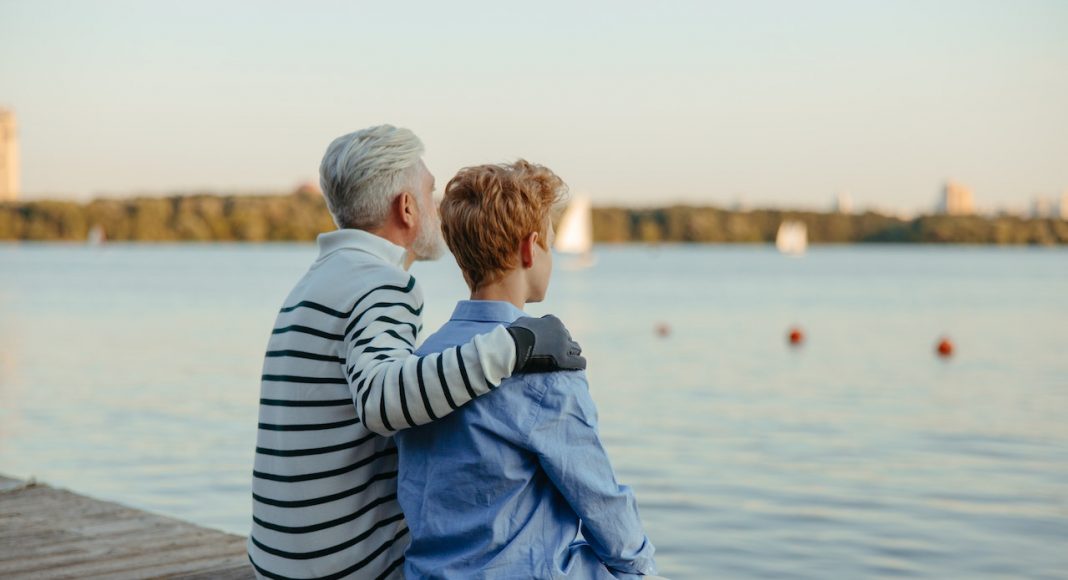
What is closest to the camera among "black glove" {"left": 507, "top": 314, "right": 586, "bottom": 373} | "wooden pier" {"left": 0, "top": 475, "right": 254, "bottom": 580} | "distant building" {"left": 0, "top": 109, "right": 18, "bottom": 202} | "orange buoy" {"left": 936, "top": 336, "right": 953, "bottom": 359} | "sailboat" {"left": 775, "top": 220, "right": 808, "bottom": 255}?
"black glove" {"left": 507, "top": 314, "right": 586, "bottom": 373}

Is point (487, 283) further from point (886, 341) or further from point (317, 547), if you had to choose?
point (886, 341)

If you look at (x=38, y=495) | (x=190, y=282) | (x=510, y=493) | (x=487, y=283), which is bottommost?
(x=190, y=282)

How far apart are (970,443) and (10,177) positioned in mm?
195137

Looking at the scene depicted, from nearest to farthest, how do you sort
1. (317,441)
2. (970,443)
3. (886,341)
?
(317,441)
(970,443)
(886,341)

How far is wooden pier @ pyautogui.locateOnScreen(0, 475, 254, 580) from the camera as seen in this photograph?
4570 mm

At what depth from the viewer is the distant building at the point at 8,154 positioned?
610 ft

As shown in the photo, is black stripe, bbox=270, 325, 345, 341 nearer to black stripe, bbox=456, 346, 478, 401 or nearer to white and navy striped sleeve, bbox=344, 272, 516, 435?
white and navy striped sleeve, bbox=344, 272, 516, 435

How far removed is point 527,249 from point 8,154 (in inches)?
7987

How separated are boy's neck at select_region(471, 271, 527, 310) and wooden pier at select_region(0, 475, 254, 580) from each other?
Answer: 2.37m

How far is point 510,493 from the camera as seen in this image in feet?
8.10

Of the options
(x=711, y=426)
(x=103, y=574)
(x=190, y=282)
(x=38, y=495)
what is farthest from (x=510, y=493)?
(x=190, y=282)

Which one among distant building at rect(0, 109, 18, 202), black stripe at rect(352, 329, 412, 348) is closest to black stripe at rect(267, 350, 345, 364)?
black stripe at rect(352, 329, 412, 348)

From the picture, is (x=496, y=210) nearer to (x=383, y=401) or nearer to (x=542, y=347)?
(x=542, y=347)

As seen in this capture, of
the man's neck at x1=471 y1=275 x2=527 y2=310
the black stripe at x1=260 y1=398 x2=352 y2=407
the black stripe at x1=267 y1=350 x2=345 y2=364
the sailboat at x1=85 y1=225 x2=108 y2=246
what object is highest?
the man's neck at x1=471 y1=275 x2=527 y2=310
